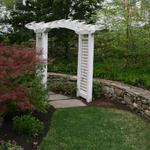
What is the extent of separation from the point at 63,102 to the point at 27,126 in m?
2.74

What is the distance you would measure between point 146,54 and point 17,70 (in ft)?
18.3

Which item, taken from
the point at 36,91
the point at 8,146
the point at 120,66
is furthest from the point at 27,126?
the point at 120,66

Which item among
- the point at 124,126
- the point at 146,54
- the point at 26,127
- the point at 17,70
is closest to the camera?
the point at 17,70

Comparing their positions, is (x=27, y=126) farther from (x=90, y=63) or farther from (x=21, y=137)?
(x=90, y=63)

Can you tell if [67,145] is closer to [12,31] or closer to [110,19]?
[110,19]

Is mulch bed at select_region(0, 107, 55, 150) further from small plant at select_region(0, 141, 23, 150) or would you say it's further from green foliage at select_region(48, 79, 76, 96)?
green foliage at select_region(48, 79, 76, 96)

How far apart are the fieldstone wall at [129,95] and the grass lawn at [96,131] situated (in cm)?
25

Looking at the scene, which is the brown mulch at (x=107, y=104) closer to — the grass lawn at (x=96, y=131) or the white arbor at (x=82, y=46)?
the white arbor at (x=82, y=46)

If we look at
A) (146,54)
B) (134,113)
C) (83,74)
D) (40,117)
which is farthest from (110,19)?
(40,117)

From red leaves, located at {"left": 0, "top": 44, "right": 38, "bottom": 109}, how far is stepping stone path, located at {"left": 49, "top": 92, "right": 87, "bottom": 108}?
7.93ft

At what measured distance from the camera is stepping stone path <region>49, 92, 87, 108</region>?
8.90 m

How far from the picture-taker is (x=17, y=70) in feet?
19.1

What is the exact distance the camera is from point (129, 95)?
28.3 feet

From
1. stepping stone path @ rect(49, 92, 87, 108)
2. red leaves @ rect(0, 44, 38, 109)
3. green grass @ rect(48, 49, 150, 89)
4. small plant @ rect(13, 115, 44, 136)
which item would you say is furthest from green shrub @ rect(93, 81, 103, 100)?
red leaves @ rect(0, 44, 38, 109)
